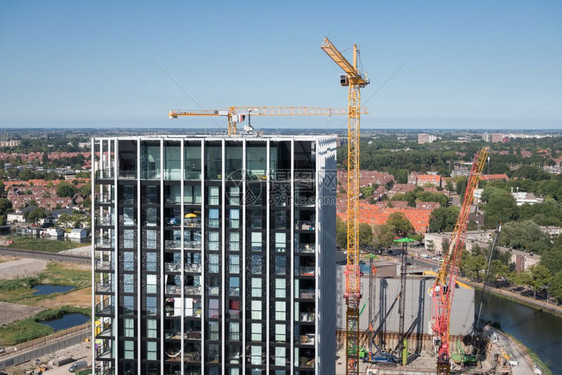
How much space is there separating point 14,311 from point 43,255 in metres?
22.3

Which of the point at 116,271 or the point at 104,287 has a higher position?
the point at 116,271

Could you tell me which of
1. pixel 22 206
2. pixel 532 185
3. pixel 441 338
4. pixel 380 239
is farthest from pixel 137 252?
pixel 532 185

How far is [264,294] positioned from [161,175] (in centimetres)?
408

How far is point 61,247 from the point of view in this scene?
3093 inches

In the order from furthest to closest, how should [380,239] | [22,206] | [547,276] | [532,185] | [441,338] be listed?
[532,185] → [22,206] → [380,239] → [547,276] → [441,338]

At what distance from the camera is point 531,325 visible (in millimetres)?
50281

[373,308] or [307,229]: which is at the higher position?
[307,229]

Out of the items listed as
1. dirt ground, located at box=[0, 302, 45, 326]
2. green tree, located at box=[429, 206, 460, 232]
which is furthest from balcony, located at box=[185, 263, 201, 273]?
green tree, located at box=[429, 206, 460, 232]

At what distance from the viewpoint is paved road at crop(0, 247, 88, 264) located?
71.1 m

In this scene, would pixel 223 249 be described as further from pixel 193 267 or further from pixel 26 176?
pixel 26 176

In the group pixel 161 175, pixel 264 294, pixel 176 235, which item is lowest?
pixel 264 294

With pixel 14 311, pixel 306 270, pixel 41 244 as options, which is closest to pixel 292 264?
pixel 306 270

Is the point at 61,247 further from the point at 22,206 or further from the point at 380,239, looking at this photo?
the point at 380,239

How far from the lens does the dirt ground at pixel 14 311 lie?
162 ft
